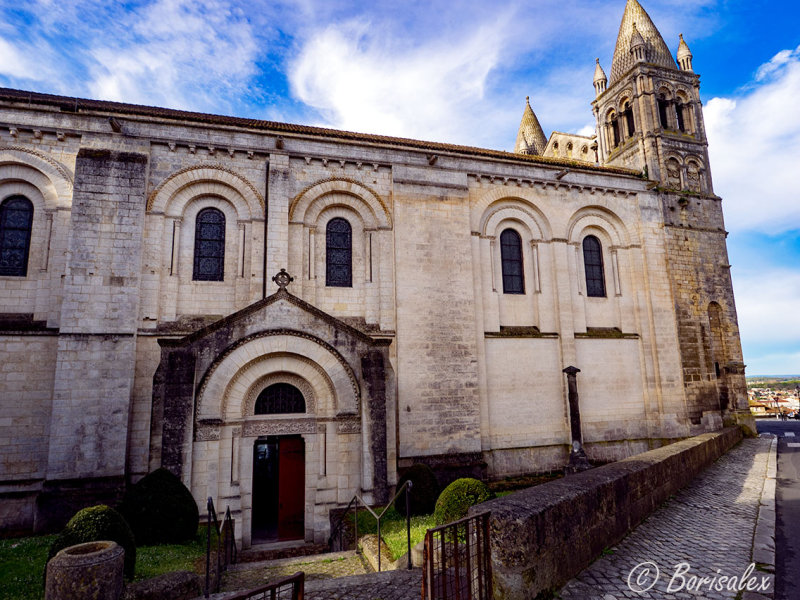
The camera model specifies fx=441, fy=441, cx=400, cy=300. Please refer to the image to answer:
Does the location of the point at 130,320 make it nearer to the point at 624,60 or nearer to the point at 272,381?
the point at 272,381

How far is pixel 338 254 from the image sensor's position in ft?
48.0

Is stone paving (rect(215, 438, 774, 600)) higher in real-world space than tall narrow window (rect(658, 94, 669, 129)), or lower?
lower

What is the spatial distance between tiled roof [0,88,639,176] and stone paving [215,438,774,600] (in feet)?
40.6

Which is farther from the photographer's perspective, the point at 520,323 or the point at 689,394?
the point at 689,394

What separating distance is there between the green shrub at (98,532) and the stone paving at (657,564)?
64.3 inches

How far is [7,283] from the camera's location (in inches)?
469

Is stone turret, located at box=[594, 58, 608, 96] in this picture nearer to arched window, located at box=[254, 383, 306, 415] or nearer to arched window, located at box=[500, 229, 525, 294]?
arched window, located at box=[500, 229, 525, 294]

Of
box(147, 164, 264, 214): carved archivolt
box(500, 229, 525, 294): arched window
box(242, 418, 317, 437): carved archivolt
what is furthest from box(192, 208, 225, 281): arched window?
box(500, 229, 525, 294): arched window

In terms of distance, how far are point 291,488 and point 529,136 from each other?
26927 mm

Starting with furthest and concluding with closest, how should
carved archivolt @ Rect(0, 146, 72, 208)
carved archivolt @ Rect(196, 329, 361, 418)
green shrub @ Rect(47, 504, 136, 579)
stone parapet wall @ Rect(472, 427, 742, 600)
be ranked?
carved archivolt @ Rect(0, 146, 72, 208) → carved archivolt @ Rect(196, 329, 361, 418) → green shrub @ Rect(47, 504, 136, 579) → stone parapet wall @ Rect(472, 427, 742, 600)

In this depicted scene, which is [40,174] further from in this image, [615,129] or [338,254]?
[615,129]

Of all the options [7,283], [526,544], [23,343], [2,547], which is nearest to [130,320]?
[23,343]

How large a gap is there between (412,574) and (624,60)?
82.4 feet

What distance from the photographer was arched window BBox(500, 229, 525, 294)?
656 inches
